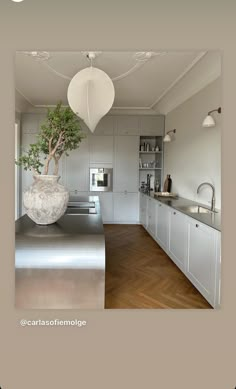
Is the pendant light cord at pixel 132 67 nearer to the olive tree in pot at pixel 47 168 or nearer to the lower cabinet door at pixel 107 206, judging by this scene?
the olive tree in pot at pixel 47 168

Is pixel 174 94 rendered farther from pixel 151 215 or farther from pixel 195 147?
pixel 151 215

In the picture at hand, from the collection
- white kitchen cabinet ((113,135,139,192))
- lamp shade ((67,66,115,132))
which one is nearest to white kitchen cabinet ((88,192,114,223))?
white kitchen cabinet ((113,135,139,192))

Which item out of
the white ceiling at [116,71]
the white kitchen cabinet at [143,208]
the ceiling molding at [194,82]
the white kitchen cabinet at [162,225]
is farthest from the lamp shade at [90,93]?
the white kitchen cabinet at [143,208]

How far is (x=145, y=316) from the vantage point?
1.07 metres

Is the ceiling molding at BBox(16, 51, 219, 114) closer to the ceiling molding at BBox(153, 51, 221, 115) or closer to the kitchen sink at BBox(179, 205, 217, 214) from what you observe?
the ceiling molding at BBox(153, 51, 221, 115)

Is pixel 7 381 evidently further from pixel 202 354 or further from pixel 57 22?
pixel 57 22

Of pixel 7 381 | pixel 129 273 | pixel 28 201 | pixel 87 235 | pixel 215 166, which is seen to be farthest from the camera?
pixel 215 166

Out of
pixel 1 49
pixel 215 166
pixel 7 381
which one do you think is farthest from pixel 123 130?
pixel 7 381

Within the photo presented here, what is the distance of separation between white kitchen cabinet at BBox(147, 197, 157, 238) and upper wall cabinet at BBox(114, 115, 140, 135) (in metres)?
1.69

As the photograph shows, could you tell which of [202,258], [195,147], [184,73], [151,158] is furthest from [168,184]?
[202,258]

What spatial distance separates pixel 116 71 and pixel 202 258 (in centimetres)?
260

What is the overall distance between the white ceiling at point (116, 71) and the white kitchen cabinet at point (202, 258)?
1698 mm

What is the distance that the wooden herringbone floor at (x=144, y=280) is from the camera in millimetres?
2300

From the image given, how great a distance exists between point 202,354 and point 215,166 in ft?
8.21
